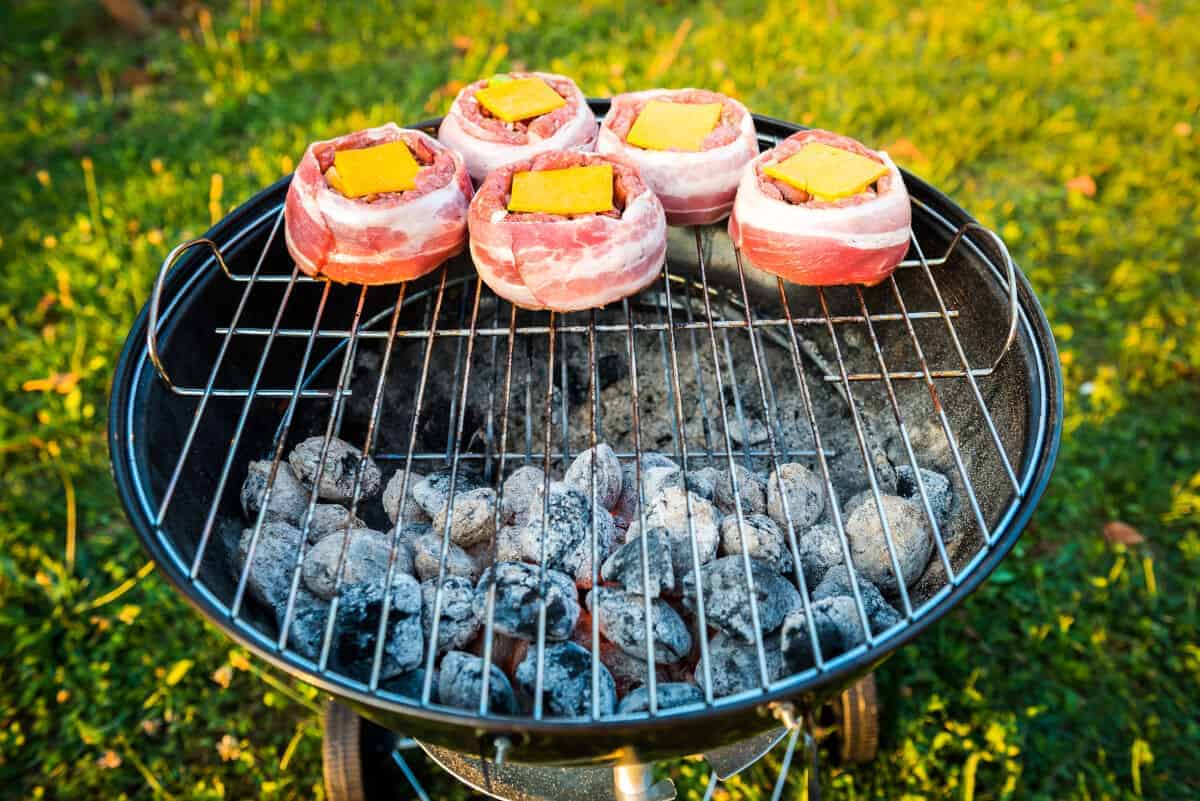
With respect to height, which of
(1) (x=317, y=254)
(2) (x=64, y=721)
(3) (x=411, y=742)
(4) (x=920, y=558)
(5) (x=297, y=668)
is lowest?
(2) (x=64, y=721)

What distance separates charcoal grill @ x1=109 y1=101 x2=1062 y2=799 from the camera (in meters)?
1.55

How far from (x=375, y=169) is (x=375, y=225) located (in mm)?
204

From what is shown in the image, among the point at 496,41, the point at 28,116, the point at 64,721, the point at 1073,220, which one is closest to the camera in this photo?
the point at 64,721

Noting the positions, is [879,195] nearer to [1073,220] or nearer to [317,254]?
[317,254]

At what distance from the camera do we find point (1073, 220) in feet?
14.4

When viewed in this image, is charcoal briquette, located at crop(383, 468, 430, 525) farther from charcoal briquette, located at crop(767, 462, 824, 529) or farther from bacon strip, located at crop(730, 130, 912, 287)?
bacon strip, located at crop(730, 130, 912, 287)

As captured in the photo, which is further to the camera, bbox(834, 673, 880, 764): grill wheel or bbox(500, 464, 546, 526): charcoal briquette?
bbox(834, 673, 880, 764): grill wheel

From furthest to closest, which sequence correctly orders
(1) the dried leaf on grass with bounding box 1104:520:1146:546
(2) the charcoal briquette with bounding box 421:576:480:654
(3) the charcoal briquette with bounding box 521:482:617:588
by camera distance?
(1) the dried leaf on grass with bounding box 1104:520:1146:546 → (3) the charcoal briquette with bounding box 521:482:617:588 → (2) the charcoal briquette with bounding box 421:576:480:654

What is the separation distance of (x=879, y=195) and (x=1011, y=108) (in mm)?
3484

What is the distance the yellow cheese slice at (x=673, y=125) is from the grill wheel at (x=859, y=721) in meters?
1.61

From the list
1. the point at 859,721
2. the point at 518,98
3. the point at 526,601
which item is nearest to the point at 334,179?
the point at 518,98

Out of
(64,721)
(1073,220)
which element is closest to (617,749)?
(64,721)

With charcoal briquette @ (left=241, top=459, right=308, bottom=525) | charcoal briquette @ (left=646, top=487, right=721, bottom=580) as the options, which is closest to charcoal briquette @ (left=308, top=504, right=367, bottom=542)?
charcoal briquette @ (left=241, top=459, right=308, bottom=525)

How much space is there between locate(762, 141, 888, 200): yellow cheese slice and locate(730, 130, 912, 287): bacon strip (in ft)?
0.07
